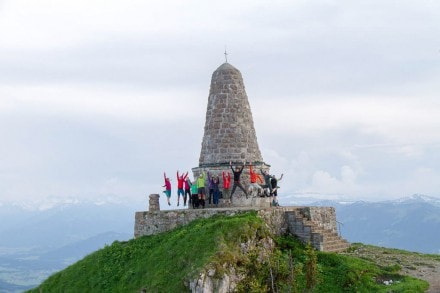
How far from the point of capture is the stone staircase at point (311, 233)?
2091 cm

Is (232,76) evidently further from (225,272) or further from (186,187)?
(225,272)

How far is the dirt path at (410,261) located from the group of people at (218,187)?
15.8ft

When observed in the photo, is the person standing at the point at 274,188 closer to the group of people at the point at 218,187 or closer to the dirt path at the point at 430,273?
the group of people at the point at 218,187

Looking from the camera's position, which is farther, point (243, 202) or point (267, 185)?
point (243, 202)

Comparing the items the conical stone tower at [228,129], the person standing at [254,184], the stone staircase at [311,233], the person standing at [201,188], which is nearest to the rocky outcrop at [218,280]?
the stone staircase at [311,233]

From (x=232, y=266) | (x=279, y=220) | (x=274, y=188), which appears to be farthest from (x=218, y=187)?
(x=232, y=266)

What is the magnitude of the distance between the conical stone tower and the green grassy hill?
5.14 metres

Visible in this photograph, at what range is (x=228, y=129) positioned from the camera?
86.0 ft

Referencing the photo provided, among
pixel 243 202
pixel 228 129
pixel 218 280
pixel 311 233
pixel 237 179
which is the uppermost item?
pixel 228 129

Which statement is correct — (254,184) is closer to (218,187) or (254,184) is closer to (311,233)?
(218,187)

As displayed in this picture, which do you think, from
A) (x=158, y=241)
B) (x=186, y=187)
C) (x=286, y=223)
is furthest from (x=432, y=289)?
(x=186, y=187)

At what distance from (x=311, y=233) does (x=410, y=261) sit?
4.38 metres

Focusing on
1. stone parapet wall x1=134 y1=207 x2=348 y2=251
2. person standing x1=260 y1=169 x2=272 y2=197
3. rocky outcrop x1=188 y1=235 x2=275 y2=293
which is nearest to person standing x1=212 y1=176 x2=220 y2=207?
person standing x1=260 y1=169 x2=272 y2=197

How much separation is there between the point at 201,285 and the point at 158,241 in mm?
5199
